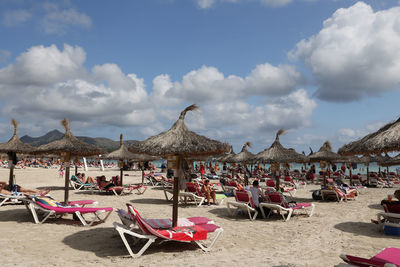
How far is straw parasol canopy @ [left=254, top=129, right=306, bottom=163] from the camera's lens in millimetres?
13227

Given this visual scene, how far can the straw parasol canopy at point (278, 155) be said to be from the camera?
13227mm

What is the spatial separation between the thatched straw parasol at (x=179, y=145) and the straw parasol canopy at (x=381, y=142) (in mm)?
3482

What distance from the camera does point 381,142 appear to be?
22.5 feet

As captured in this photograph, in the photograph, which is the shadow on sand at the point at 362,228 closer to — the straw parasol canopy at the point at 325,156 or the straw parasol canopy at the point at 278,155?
the straw parasol canopy at the point at 278,155

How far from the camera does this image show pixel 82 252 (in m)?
4.94

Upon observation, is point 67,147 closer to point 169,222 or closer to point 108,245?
point 108,245

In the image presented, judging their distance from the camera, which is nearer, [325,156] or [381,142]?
[381,142]

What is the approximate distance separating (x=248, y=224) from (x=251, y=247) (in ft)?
6.85

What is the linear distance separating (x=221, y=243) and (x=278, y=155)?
27.9ft

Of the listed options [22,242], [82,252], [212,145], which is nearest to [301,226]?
[212,145]

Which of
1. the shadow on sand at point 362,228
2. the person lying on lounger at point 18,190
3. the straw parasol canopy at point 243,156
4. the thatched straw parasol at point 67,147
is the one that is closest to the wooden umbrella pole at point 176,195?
the shadow on sand at point 362,228

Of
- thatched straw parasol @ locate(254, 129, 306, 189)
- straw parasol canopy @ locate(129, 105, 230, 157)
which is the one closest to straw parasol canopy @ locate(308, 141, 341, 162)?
thatched straw parasol @ locate(254, 129, 306, 189)

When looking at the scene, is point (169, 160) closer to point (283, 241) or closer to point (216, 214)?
point (283, 241)

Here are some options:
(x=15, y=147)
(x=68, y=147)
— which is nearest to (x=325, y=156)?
(x=68, y=147)
